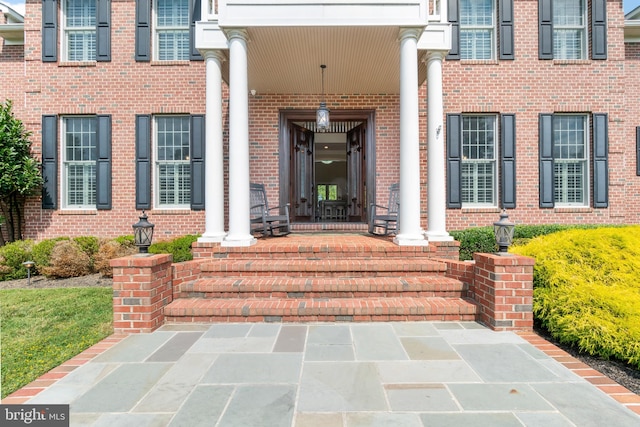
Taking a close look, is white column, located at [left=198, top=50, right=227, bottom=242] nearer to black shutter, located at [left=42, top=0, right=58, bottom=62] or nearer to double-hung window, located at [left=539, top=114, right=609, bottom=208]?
black shutter, located at [left=42, top=0, right=58, bottom=62]

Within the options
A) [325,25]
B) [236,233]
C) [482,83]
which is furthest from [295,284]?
[482,83]

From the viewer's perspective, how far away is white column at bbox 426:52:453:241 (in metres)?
4.90

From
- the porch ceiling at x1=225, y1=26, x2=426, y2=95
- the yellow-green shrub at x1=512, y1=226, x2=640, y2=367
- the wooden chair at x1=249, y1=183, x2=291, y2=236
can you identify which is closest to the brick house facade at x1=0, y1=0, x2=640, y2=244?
the porch ceiling at x1=225, y1=26, x2=426, y2=95

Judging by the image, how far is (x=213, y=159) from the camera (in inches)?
186

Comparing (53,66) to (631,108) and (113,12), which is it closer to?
(113,12)

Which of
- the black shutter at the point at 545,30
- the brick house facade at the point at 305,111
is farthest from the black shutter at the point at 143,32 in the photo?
the black shutter at the point at 545,30

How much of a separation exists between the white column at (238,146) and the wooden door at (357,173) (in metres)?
3.57

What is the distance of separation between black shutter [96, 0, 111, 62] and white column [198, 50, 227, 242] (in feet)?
11.6

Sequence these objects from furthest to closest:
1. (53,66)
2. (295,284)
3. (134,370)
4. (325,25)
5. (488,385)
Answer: (53,66) < (325,25) < (295,284) < (134,370) < (488,385)

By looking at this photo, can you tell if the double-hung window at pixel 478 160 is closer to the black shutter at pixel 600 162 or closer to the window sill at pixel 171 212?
the black shutter at pixel 600 162

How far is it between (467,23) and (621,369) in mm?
Result: 6993

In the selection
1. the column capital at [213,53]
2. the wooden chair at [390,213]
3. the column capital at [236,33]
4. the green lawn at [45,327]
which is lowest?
the green lawn at [45,327]

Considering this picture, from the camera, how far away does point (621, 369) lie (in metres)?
2.41

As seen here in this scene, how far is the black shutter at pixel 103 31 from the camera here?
22.4 ft
